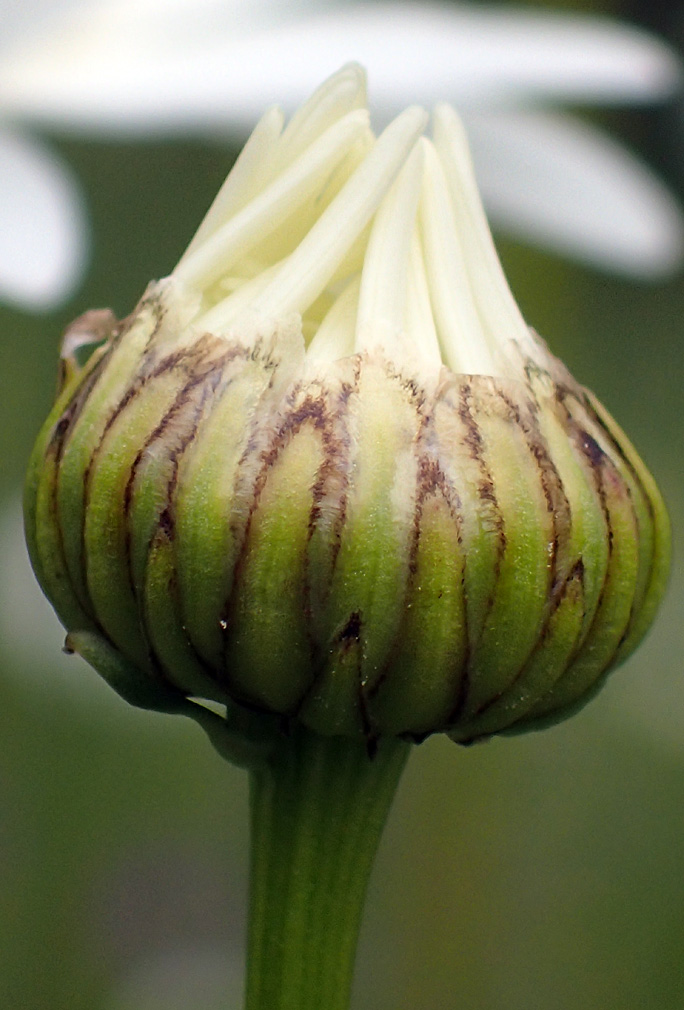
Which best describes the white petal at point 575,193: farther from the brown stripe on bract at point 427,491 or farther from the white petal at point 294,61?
the brown stripe on bract at point 427,491

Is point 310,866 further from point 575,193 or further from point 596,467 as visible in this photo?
point 575,193

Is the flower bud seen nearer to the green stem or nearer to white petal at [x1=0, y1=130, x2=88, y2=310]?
the green stem

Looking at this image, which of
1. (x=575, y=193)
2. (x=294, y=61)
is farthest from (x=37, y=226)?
(x=575, y=193)

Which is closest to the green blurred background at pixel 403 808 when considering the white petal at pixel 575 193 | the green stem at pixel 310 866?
the white petal at pixel 575 193

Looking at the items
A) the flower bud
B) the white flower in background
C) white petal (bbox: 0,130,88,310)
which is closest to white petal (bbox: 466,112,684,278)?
the white flower in background

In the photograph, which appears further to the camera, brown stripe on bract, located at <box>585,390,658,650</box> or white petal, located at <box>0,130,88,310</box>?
white petal, located at <box>0,130,88,310</box>

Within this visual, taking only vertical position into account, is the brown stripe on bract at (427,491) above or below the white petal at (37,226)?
below
